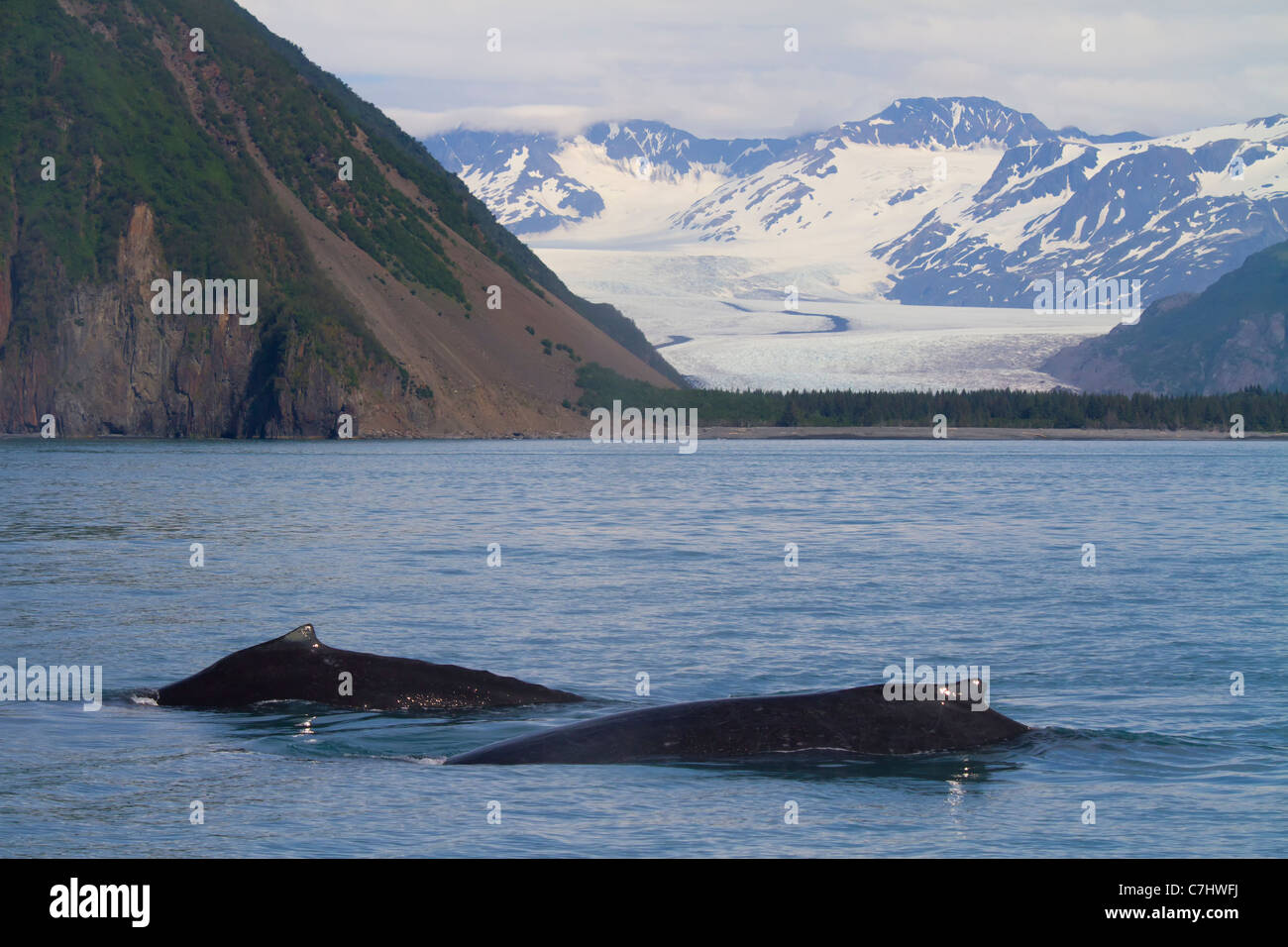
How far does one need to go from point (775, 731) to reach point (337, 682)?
18.0 feet

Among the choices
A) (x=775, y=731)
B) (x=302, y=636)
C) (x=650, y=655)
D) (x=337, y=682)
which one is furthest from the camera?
(x=650, y=655)

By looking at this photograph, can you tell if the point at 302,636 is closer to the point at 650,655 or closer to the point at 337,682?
the point at 337,682

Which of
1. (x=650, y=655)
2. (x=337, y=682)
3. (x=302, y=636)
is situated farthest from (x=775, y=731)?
(x=650, y=655)

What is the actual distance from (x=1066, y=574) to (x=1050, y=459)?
11327cm

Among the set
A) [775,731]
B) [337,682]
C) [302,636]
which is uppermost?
[302,636]

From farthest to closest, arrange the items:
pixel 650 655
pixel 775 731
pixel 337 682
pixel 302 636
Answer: pixel 650 655
pixel 337 682
pixel 302 636
pixel 775 731

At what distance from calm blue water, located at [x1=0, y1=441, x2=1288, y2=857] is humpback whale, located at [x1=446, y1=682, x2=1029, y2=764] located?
263 millimetres

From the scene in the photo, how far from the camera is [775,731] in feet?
53.0

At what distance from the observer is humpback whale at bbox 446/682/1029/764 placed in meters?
16.0

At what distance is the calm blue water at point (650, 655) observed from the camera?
1448 centimetres

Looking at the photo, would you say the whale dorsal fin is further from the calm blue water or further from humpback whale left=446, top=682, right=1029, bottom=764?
humpback whale left=446, top=682, right=1029, bottom=764

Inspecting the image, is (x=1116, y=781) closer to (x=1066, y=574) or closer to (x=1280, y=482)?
(x=1066, y=574)

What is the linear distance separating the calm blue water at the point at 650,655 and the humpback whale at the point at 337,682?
0.29 metres

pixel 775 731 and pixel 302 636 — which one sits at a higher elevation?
pixel 302 636
